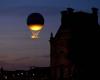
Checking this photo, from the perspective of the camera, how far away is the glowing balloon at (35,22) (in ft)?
63.8

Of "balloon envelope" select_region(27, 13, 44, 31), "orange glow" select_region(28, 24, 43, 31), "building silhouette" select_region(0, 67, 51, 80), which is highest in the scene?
"balloon envelope" select_region(27, 13, 44, 31)

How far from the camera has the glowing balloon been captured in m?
19.4

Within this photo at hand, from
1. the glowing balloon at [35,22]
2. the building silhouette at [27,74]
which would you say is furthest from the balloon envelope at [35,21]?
the building silhouette at [27,74]

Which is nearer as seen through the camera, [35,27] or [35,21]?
[35,27]

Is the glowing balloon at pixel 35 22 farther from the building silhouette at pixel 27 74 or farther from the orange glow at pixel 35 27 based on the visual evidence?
the building silhouette at pixel 27 74

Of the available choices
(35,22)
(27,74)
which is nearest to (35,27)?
(35,22)

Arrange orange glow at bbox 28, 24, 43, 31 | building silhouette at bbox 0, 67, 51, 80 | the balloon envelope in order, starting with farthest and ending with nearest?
building silhouette at bbox 0, 67, 51, 80, the balloon envelope, orange glow at bbox 28, 24, 43, 31

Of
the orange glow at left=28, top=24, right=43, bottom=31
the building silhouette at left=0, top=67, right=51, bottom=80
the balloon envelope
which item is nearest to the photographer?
the orange glow at left=28, top=24, right=43, bottom=31

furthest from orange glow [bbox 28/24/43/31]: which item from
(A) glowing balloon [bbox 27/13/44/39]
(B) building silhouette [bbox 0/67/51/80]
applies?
(B) building silhouette [bbox 0/67/51/80]

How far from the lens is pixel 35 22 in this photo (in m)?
19.7

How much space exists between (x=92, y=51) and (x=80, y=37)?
1.66 metres

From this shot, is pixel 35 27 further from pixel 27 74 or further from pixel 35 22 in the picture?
pixel 27 74

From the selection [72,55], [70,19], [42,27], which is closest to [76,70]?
[72,55]

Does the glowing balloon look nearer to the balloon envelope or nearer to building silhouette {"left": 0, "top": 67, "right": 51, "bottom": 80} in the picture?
the balloon envelope
